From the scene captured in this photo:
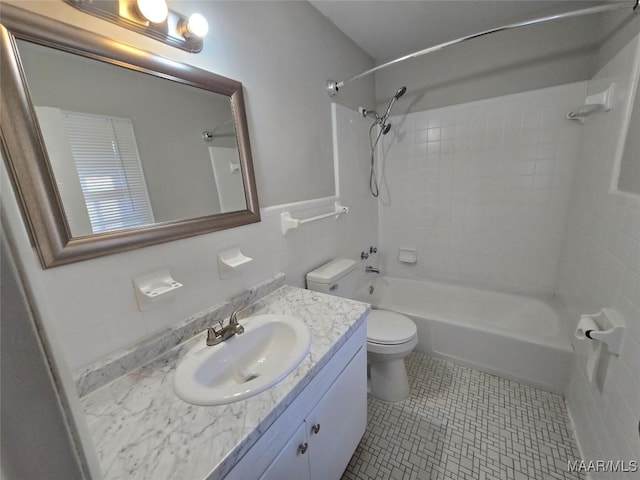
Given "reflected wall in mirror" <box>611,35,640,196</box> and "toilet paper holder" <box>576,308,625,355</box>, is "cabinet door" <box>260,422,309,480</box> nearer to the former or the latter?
"toilet paper holder" <box>576,308,625,355</box>

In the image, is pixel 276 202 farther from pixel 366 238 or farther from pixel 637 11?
pixel 637 11

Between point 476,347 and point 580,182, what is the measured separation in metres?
1.29

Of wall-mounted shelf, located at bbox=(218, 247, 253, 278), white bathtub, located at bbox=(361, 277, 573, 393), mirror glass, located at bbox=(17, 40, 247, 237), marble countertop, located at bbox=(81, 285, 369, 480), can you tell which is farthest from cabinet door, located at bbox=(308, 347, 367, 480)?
white bathtub, located at bbox=(361, 277, 573, 393)

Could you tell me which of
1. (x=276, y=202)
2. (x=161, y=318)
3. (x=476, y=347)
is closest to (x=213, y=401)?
(x=161, y=318)

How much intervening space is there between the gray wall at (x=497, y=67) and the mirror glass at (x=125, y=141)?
1304 mm

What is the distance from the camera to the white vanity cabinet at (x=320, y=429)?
692mm

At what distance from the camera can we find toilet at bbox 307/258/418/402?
1.55 meters

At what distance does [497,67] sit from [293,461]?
267cm

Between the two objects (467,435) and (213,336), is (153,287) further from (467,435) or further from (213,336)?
(467,435)

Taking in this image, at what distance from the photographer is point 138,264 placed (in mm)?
871

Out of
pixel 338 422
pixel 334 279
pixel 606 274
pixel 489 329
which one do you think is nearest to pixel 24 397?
pixel 338 422

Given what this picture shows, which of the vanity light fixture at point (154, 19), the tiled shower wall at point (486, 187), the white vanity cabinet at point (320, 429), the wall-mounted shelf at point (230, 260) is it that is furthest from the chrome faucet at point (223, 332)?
the tiled shower wall at point (486, 187)

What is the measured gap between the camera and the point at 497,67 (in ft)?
6.28

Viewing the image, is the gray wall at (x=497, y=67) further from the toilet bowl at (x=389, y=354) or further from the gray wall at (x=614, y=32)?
the toilet bowl at (x=389, y=354)
